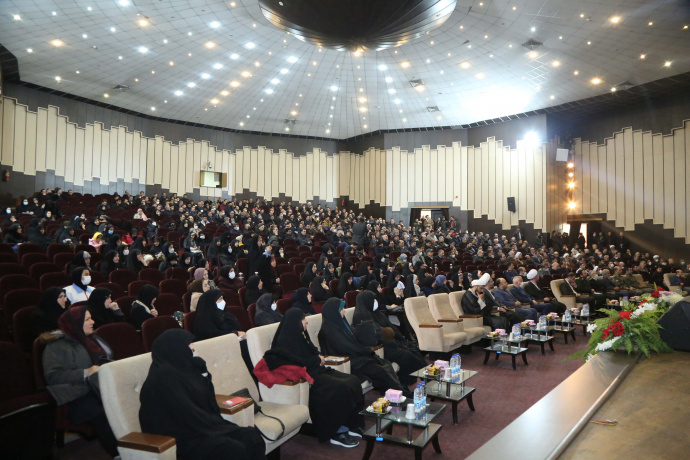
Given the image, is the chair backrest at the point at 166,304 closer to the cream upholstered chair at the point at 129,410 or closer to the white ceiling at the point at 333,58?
the cream upholstered chair at the point at 129,410

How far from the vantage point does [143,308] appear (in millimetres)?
4855

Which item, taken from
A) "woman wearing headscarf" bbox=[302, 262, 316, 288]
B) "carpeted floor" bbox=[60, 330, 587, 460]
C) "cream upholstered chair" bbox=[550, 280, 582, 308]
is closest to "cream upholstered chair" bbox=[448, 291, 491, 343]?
"carpeted floor" bbox=[60, 330, 587, 460]

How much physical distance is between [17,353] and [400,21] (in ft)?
36.9

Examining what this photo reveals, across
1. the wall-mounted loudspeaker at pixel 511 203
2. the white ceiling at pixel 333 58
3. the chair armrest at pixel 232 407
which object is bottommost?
the chair armrest at pixel 232 407

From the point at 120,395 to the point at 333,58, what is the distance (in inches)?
548

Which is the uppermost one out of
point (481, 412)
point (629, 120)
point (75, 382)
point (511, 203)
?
point (629, 120)

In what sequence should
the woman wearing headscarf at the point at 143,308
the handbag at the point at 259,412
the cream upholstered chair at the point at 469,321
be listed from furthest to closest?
1. the cream upholstered chair at the point at 469,321
2. the woman wearing headscarf at the point at 143,308
3. the handbag at the point at 259,412

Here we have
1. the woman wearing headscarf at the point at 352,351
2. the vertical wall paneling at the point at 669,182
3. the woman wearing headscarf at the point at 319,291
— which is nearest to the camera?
the woman wearing headscarf at the point at 352,351

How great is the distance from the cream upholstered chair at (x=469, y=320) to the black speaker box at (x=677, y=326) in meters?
3.29

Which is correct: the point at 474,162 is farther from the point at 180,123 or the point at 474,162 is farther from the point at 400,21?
the point at 180,123

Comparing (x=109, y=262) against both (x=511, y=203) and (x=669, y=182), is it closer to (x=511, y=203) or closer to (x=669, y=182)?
(x=511, y=203)

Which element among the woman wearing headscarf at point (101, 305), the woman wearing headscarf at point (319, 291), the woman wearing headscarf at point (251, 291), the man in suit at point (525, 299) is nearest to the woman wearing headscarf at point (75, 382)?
the woman wearing headscarf at point (101, 305)

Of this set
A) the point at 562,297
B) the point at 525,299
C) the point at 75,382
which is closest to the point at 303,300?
the point at 75,382

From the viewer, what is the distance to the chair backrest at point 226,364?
12.1 ft
